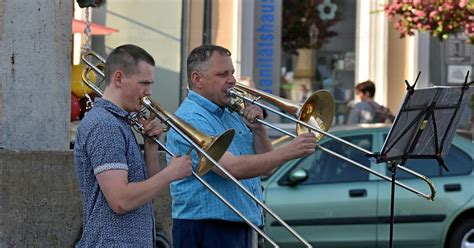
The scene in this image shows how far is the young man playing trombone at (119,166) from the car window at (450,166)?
584 centimetres

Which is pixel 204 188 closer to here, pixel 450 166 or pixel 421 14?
pixel 450 166

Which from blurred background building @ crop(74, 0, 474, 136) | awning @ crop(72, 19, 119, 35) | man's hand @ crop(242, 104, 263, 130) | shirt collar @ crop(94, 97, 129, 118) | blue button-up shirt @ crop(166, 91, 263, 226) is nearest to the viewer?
shirt collar @ crop(94, 97, 129, 118)

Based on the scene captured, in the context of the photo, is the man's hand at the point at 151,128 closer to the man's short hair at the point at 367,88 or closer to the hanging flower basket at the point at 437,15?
the hanging flower basket at the point at 437,15

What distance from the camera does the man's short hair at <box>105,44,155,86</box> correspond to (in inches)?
171

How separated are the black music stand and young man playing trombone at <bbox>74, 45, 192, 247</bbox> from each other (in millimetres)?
1364

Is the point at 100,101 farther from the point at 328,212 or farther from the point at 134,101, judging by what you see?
the point at 328,212

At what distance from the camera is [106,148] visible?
4.17 m

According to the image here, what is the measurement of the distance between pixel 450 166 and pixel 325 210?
1.20 m

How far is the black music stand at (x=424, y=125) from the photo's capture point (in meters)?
5.38

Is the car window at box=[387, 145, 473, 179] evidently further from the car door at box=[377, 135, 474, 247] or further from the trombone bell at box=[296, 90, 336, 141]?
the trombone bell at box=[296, 90, 336, 141]

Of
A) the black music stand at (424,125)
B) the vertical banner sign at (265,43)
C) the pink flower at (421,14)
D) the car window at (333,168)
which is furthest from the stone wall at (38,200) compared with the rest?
the vertical banner sign at (265,43)

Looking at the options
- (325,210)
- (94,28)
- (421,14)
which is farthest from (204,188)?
(94,28)

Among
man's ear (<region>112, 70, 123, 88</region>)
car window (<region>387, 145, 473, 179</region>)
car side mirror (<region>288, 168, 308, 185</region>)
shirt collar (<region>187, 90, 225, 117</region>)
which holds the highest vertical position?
man's ear (<region>112, 70, 123, 88</region>)

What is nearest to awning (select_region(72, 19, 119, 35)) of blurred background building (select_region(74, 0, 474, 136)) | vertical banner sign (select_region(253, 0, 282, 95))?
blurred background building (select_region(74, 0, 474, 136))
